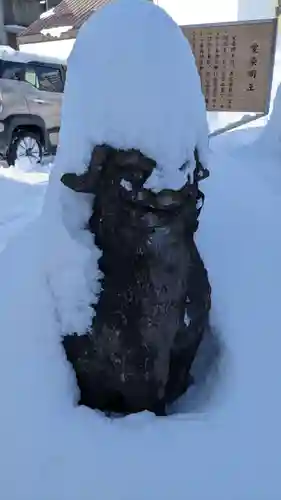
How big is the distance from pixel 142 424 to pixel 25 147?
22.7 feet

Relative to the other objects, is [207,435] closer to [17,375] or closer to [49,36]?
[17,375]

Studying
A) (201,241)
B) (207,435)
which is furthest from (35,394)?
(201,241)

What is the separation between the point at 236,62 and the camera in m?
4.89

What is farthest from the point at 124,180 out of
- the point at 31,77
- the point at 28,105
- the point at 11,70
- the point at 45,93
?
the point at 31,77

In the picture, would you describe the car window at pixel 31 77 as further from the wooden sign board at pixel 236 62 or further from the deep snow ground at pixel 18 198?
the wooden sign board at pixel 236 62

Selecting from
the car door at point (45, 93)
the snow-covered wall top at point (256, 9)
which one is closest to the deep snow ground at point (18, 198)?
the car door at point (45, 93)

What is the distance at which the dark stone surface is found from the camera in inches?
67.3

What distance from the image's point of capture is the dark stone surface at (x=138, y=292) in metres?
1.71

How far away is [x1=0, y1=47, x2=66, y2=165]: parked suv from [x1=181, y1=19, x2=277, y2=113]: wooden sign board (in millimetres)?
3678

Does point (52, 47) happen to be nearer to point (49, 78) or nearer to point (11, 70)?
point (49, 78)

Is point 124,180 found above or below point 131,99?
below

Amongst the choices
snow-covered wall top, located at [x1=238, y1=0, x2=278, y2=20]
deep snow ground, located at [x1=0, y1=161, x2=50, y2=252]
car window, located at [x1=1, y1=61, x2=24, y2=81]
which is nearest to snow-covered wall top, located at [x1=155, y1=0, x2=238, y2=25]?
snow-covered wall top, located at [x1=238, y1=0, x2=278, y2=20]

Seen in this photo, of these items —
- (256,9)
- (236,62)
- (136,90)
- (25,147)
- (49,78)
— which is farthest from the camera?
(49,78)

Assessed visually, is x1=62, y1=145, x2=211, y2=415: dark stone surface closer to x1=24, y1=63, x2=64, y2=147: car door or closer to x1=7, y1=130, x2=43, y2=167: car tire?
x1=7, y1=130, x2=43, y2=167: car tire
